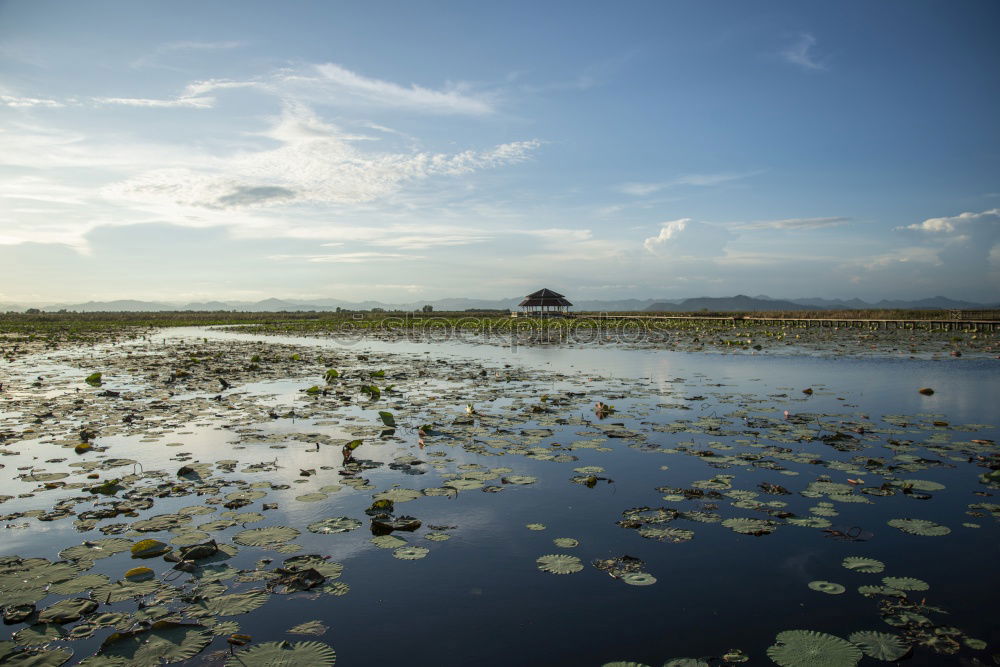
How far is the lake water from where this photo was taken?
3.39 meters

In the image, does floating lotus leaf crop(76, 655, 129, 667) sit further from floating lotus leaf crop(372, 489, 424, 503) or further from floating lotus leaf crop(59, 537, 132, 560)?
floating lotus leaf crop(372, 489, 424, 503)

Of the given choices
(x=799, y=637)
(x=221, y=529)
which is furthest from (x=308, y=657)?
(x=799, y=637)

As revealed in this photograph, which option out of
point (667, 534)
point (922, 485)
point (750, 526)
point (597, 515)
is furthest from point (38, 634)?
point (922, 485)

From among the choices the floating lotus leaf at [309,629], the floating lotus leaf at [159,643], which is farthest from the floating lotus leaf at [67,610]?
the floating lotus leaf at [309,629]

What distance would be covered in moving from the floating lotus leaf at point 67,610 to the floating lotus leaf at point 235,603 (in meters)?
0.72

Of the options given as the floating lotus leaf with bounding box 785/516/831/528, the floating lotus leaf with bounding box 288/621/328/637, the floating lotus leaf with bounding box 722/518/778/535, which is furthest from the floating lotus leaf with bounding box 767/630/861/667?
the floating lotus leaf with bounding box 288/621/328/637

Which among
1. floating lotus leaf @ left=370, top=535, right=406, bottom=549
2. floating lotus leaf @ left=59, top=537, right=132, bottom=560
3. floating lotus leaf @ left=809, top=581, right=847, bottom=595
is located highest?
floating lotus leaf @ left=59, top=537, right=132, bottom=560

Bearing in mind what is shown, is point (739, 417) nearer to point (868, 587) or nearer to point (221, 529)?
point (868, 587)

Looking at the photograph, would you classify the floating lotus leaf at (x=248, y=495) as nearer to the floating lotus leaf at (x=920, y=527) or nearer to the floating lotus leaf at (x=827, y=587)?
the floating lotus leaf at (x=827, y=587)

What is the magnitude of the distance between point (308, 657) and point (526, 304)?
5057 cm

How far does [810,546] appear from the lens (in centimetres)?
448

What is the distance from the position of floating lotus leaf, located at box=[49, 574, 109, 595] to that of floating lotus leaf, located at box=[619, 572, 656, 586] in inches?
152

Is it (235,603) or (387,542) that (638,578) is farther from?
(235,603)

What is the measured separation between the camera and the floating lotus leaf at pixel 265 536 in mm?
4559
